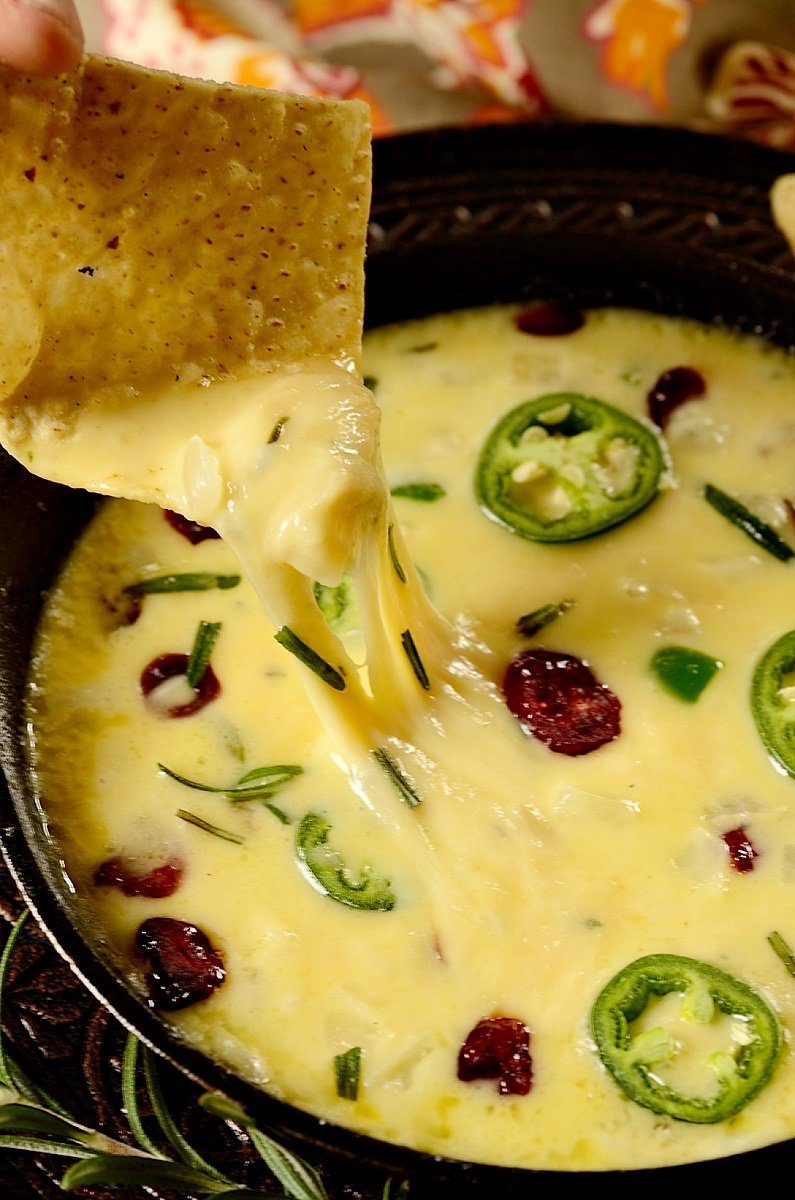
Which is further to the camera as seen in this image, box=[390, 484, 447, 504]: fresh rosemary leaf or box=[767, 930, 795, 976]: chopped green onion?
box=[390, 484, 447, 504]: fresh rosemary leaf

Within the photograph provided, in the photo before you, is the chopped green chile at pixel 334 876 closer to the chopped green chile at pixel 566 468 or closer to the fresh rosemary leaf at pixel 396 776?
the fresh rosemary leaf at pixel 396 776

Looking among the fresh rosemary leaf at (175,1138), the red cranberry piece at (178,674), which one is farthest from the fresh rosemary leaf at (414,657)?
the fresh rosemary leaf at (175,1138)

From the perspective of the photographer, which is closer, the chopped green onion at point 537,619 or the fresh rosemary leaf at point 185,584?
the chopped green onion at point 537,619

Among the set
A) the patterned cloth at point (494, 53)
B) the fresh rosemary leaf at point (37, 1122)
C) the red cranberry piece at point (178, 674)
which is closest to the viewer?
the fresh rosemary leaf at point (37, 1122)

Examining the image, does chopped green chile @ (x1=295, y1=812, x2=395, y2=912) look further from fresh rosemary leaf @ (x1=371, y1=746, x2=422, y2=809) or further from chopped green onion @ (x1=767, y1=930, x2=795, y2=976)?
chopped green onion @ (x1=767, y1=930, x2=795, y2=976)

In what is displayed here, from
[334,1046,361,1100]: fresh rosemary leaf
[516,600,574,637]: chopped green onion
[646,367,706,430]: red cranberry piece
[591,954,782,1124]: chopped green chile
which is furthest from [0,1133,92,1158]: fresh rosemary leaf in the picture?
[646,367,706,430]: red cranberry piece

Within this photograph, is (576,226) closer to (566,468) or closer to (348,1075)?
(566,468)

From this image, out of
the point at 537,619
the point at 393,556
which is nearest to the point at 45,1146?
the point at 393,556

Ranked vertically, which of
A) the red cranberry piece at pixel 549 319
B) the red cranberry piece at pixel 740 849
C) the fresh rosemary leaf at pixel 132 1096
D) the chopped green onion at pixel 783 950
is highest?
the red cranberry piece at pixel 549 319
